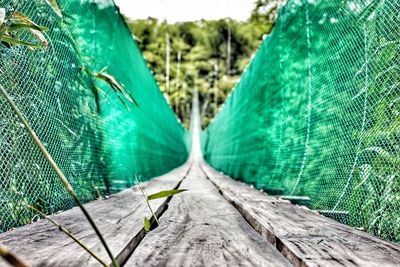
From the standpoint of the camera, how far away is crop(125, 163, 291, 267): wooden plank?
0.67 metres

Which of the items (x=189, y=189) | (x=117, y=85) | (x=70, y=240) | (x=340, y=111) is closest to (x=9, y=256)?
(x=189, y=189)

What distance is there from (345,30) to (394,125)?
534mm

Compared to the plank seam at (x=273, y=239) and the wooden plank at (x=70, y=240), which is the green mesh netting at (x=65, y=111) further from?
the plank seam at (x=273, y=239)

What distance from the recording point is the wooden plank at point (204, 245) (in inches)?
26.2

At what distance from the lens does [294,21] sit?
2256 mm

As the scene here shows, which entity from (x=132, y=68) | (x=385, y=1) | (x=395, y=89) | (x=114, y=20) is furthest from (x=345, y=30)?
(x=132, y=68)

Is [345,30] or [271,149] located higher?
[345,30]

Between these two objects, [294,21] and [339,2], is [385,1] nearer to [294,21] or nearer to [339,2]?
[339,2]

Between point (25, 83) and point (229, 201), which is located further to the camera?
point (229, 201)

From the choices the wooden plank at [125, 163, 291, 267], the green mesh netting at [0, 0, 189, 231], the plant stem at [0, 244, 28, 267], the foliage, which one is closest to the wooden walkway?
the wooden plank at [125, 163, 291, 267]

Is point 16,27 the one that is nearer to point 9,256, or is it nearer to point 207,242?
point 207,242

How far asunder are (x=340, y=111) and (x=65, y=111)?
106 centimetres

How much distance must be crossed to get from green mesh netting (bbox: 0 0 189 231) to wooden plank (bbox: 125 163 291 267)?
1.39ft

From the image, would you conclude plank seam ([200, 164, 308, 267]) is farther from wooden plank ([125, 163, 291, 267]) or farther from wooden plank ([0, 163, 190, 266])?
wooden plank ([0, 163, 190, 266])
